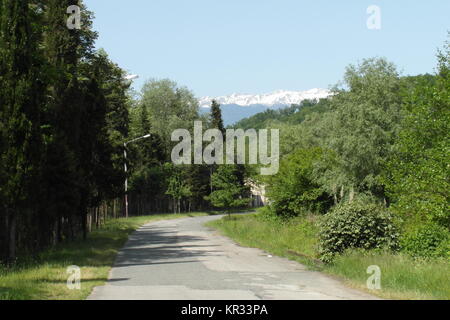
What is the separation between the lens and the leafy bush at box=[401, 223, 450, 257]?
66.1ft

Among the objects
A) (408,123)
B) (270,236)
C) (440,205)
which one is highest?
(408,123)

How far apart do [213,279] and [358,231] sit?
22.5 feet

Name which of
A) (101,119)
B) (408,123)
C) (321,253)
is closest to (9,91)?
(321,253)

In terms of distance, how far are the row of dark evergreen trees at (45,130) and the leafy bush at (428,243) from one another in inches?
531

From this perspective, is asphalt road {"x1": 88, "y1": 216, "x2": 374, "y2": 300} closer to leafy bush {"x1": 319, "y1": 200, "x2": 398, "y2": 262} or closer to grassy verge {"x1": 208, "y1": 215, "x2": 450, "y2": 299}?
grassy verge {"x1": 208, "y1": 215, "x2": 450, "y2": 299}

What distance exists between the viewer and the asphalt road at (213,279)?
1205 cm

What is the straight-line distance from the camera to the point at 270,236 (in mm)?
32250

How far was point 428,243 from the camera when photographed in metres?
21.1

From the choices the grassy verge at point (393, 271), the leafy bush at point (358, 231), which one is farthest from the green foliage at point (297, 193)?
the leafy bush at point (358, 231)

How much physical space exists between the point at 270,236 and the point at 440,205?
11.0 m

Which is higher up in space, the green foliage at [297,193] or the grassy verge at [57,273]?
the green foliage at [297,193]

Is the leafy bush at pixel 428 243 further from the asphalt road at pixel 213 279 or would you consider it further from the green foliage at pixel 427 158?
the asphalt road at pixel 213 279

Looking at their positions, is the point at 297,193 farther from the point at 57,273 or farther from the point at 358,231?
the point at 57,273
